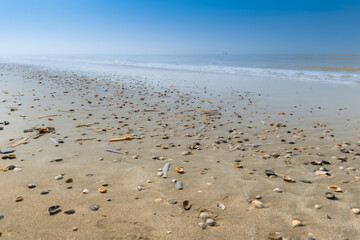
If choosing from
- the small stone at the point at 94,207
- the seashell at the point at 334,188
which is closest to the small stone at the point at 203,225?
the small stone at the point at 94,207

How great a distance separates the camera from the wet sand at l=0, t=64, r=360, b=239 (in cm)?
258

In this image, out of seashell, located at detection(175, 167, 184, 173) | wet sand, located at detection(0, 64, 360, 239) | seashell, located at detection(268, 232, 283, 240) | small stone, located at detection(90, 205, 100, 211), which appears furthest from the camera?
seashell, located at detection(175, 167, 184, 173)

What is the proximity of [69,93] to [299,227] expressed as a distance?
1061 cm

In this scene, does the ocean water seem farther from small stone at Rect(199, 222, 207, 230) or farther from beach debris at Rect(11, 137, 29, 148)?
beach debris at Rect(11, 137, 29, 148)

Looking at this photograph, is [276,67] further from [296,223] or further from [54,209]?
[54,209]

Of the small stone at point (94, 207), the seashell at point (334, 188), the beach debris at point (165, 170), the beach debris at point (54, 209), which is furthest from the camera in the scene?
the beach debris at point (165, 170)

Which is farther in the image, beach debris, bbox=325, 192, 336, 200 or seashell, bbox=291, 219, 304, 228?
beach debris, bbox=325, 192, 336, 200

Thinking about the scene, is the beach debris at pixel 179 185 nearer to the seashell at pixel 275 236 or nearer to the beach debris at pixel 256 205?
the beach debris at pixel 256 205

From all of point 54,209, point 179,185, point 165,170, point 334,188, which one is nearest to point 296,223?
point 334,188

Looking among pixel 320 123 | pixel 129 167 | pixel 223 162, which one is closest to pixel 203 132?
pixel 223 162

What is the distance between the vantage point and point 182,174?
152 inches

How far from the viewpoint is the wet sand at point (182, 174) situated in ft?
8.47

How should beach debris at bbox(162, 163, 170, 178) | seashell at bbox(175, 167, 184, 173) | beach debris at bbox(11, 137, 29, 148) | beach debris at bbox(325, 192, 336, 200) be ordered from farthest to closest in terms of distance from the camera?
beach debris at bbox(11, 137, 29, 148) → seashell at bbox(175, 167, 184, 173) → beach debris at bbox(162, 163, 170, 178) → beach debris at bbox(325, 192, 336, 200)

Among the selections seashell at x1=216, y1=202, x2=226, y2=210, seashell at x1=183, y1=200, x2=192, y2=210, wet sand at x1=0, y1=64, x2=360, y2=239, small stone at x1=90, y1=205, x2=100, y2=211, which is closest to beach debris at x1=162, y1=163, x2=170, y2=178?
wet sand at x1=0, y1=64, x2=360, y2=239
